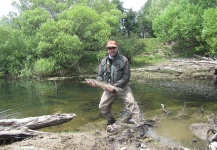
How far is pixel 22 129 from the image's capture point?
8.20 meters

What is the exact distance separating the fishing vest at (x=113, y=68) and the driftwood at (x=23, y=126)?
1861mm

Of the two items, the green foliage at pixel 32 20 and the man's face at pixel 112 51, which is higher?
the green foliage at pixel 32 20

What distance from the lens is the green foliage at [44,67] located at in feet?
108

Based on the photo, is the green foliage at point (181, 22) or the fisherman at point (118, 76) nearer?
the fisherman at point (118, 76)

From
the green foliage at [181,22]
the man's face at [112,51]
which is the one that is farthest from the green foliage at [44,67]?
the man's face at [112,51]

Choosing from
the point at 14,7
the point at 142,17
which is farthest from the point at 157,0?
the point at 14,7

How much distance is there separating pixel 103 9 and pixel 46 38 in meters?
17.5

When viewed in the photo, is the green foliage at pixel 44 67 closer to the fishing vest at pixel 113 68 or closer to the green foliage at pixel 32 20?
the green foliage at pixel 32 20

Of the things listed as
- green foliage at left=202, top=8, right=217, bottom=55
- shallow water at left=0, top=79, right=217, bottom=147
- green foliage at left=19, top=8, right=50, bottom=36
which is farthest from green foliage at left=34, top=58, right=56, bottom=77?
green foliage at left=202, top=8, right=217, bottom=55

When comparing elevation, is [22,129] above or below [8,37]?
below

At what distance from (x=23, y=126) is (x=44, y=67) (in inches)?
986

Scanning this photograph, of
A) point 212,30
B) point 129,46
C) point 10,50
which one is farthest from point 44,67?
point 212,30

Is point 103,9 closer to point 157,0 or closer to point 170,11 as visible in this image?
point 170,11

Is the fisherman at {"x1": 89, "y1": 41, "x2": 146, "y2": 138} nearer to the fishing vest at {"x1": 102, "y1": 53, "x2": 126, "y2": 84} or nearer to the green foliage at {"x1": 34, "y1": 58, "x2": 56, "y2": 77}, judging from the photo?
the fishing vest at {"x1": 102, "y1": 53, "x2": 126, "y2": 84}
